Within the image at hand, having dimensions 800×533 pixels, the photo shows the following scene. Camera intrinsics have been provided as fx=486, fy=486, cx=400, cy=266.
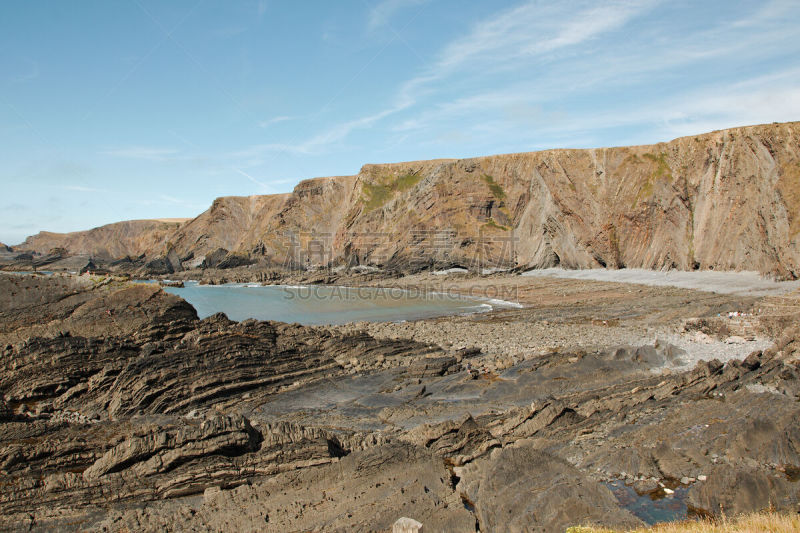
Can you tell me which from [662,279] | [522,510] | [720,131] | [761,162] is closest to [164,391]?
[522,510]

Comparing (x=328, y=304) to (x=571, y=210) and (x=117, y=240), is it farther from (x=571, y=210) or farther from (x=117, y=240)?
(x=117, y=240)

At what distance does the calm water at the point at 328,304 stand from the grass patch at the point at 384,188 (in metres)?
24.0

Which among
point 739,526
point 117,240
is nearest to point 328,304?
point 739,526

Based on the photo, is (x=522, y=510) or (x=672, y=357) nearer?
(x=522, y=510)

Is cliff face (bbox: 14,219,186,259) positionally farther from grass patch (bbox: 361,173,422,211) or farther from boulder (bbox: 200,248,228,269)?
grass patch (bbox: 361,173,422,211)

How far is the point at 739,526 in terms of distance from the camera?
6957 millimetres

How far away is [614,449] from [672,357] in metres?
8.73

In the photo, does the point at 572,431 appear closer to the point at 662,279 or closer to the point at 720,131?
the point at 662,279

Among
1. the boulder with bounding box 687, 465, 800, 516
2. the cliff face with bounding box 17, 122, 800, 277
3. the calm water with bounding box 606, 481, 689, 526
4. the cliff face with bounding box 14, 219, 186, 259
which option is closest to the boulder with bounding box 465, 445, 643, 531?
the calm water with bounding box 606, 481, 689, 526

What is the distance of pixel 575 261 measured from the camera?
194ft

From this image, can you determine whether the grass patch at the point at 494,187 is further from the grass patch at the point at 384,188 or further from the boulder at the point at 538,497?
the boulder at the point at 538,497

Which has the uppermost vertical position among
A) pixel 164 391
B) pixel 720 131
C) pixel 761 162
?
pixel 720 131

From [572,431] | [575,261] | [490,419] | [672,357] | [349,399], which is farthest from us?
[575,261]

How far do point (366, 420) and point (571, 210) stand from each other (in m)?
51.9
